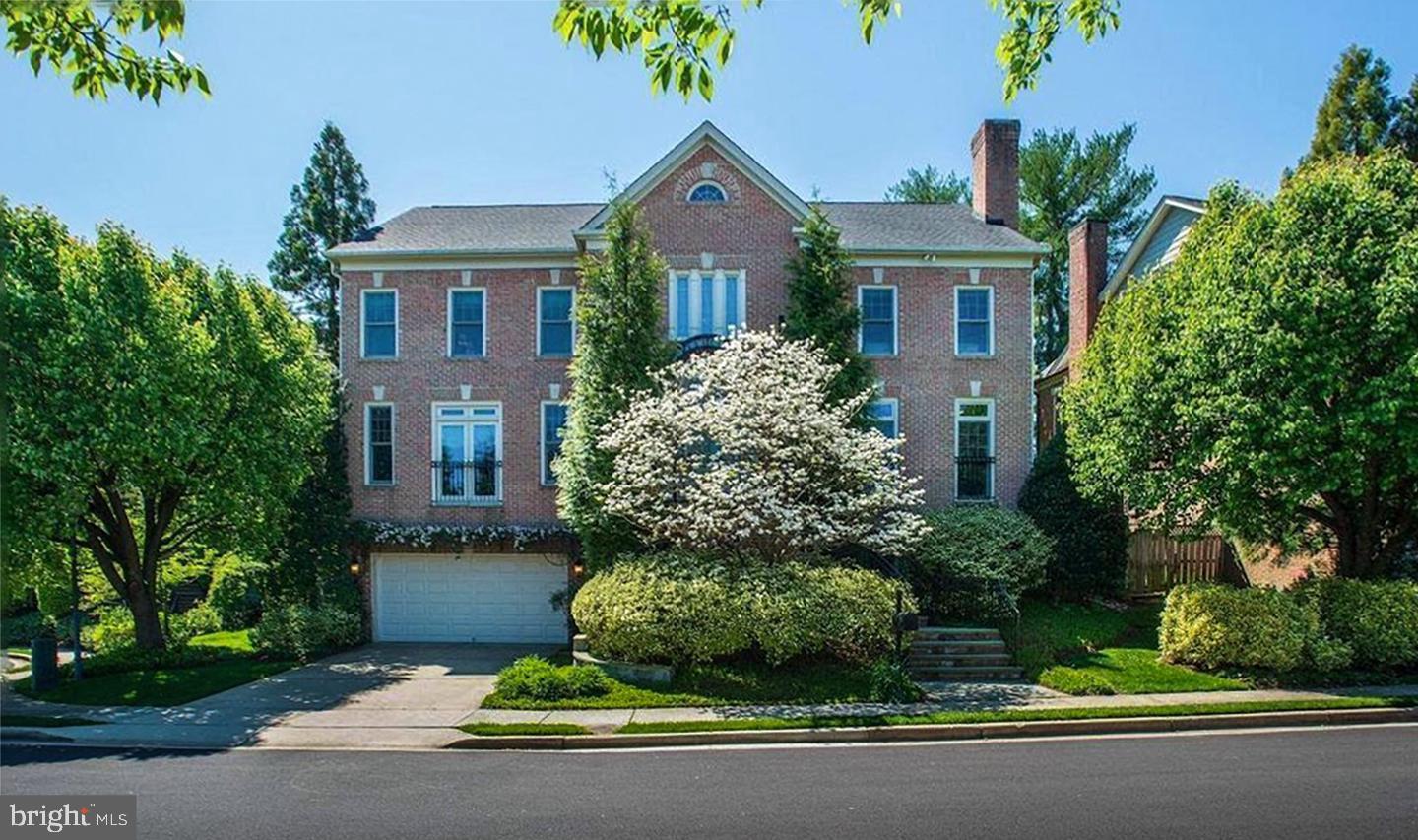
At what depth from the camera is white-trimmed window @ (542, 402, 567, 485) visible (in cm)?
1953

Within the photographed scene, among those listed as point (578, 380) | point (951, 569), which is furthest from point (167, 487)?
point (951, 569)

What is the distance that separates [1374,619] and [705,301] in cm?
1267

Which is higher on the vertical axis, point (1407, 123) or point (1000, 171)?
point (1407, 123)

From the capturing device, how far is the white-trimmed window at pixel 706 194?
1911cm

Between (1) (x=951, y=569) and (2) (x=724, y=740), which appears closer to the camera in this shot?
(2) (x=724, y=740)

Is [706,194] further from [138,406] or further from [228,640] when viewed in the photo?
[228,640]

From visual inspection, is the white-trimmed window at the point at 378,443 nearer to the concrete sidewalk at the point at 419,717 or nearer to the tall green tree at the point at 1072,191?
the concrete sidewalk at the point at 419,717

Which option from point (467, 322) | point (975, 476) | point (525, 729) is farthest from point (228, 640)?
point (975, 476)

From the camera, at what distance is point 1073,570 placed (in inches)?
703

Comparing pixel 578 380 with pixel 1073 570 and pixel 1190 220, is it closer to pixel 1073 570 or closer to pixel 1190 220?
pixel 1073 570

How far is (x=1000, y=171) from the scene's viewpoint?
21469mm

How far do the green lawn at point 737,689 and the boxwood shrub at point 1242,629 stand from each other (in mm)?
5144

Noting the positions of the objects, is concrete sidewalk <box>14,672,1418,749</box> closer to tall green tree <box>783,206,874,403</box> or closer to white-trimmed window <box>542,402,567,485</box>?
tall green tree <box>783,206,874,403</box>

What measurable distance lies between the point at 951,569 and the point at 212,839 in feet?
40.8
